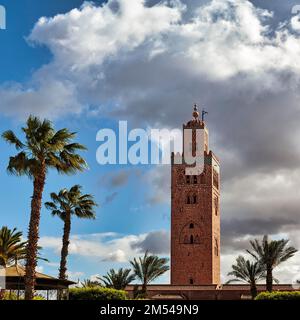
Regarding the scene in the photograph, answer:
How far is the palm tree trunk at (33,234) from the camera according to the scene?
30248 mm

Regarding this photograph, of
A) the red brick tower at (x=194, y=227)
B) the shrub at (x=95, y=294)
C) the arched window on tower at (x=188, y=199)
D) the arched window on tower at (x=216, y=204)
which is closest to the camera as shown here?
the shrub at (x=95, y=294)

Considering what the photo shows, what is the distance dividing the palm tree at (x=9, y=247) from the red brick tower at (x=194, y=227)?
1525 inches

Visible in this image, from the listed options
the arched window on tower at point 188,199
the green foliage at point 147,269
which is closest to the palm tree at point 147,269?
the green foliage at point 147,269

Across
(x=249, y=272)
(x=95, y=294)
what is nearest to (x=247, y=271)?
(x=249, y=272)

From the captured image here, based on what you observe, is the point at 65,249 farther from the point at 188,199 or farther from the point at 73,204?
the point at 188,199

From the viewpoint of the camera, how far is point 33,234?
101 feet

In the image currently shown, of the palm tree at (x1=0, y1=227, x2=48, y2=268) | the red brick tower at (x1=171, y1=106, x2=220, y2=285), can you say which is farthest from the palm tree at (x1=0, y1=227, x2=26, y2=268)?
the red brick tower at (x1=171, y1=106, x2=220, y2=285)

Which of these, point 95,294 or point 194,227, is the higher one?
point 194,227

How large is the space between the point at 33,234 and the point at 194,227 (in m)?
52.9

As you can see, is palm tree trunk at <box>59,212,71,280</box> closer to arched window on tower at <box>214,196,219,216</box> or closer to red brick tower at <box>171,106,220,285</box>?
red brick tower at <box>171,106,220,285</box>

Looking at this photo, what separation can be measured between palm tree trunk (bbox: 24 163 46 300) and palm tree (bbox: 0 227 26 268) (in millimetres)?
13024

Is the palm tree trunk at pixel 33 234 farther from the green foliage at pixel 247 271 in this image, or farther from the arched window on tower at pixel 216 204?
the arched window on tower at pixel 216 204

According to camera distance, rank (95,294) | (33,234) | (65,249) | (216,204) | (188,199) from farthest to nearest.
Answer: (216,204)
(188,199)
(65,249)
(95,294)
(33,234)
